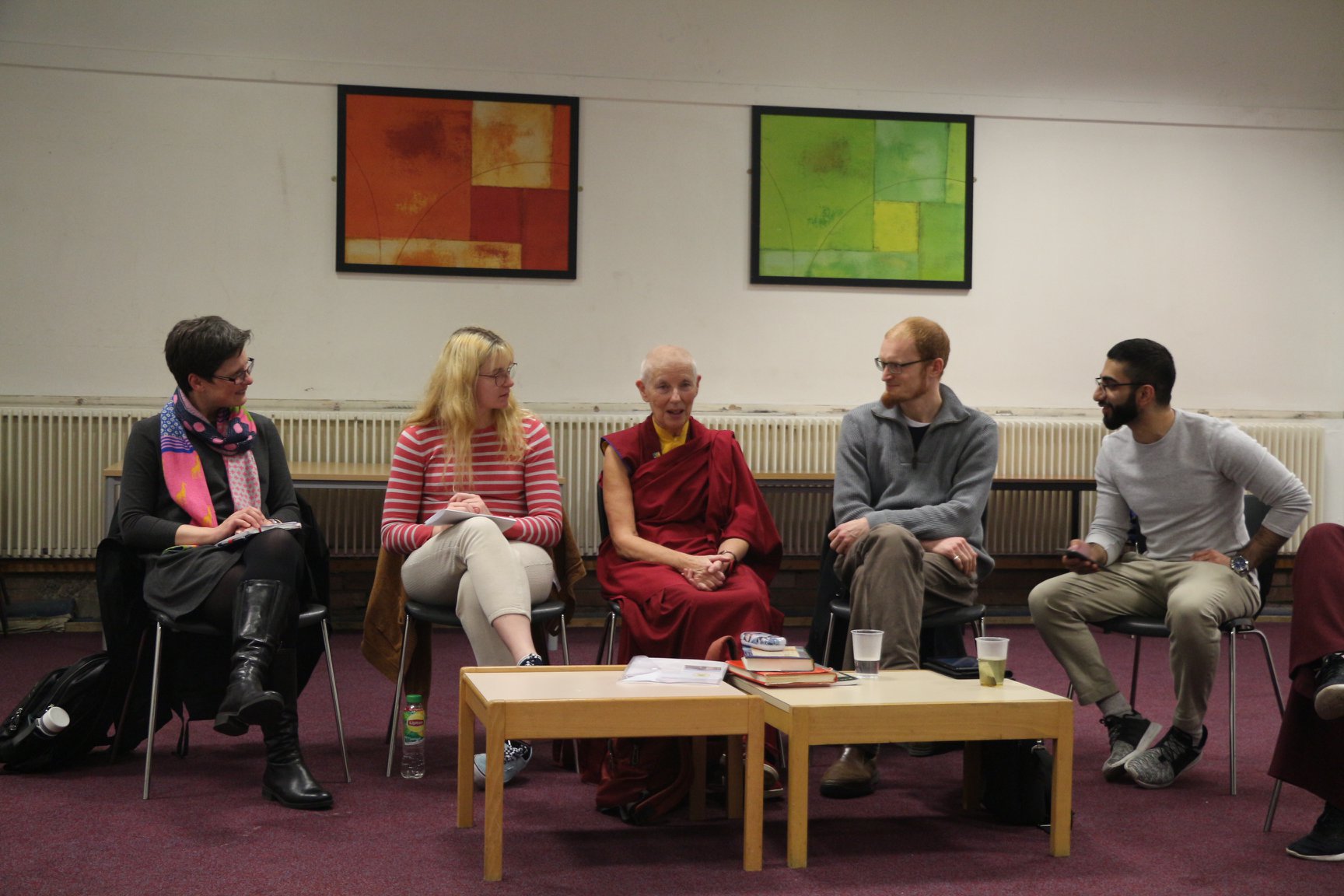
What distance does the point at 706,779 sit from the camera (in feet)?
9.35

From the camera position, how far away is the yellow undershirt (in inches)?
134

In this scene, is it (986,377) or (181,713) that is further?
(986,377)

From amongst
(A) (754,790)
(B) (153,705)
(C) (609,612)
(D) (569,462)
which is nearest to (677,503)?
(C) (609,612)

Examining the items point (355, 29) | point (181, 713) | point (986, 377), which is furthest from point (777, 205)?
point (181, 713)

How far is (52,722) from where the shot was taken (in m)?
2.88

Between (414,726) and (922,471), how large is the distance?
4.99 ft

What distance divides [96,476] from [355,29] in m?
2.29

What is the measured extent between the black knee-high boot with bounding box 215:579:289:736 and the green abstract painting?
349 centimetres

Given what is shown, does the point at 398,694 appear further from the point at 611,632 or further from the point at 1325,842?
the point at 1325,842

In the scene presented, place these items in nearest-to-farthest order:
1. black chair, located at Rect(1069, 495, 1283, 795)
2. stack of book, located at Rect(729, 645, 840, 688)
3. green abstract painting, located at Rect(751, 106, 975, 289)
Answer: stack of book, located at Rect(729, 645, 840, 688) < black chair, located at Rect(1069, 495, 1283, 795) < green abstract painting, located at Rect(751, 106, 975, 289)

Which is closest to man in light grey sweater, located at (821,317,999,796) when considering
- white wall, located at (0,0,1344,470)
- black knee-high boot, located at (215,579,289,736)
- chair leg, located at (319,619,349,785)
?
chair leg, located at (319,619,349,785)

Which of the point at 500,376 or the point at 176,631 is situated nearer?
the point at 176,631

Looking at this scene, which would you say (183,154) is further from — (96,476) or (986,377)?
(986,377)

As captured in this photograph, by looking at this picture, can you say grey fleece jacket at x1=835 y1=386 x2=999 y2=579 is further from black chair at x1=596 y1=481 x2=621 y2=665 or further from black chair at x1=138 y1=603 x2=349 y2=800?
black chair at x1=138 y1=603 x2=349 y2=800
